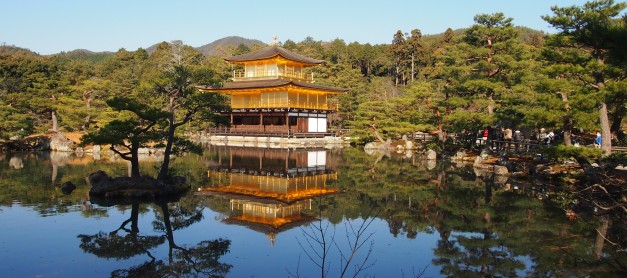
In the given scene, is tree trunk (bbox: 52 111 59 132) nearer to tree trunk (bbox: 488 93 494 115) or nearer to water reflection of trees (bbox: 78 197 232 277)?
water reflection of trees (bbox: 78 197 232 277)

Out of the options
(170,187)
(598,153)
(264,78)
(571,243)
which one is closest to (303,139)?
(264,78)

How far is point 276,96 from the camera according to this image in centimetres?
4100

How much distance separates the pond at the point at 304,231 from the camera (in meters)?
7.91

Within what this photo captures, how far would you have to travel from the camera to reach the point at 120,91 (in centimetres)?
4347

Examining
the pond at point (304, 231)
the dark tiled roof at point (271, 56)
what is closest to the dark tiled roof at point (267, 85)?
the dark tiled roof at point (271, 56)

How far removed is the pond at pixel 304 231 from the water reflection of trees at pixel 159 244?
0.02 m

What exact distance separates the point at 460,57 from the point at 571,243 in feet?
55.3

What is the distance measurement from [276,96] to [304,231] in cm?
3353

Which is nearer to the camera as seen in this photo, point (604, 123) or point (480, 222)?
point (480, 222)

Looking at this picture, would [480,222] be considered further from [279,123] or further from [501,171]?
[279,123]

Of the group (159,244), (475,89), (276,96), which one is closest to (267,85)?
(276,96)

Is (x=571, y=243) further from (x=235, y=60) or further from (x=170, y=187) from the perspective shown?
(x=235, y=60)

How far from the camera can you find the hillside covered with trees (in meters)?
14.0

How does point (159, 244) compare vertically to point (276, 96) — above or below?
below
